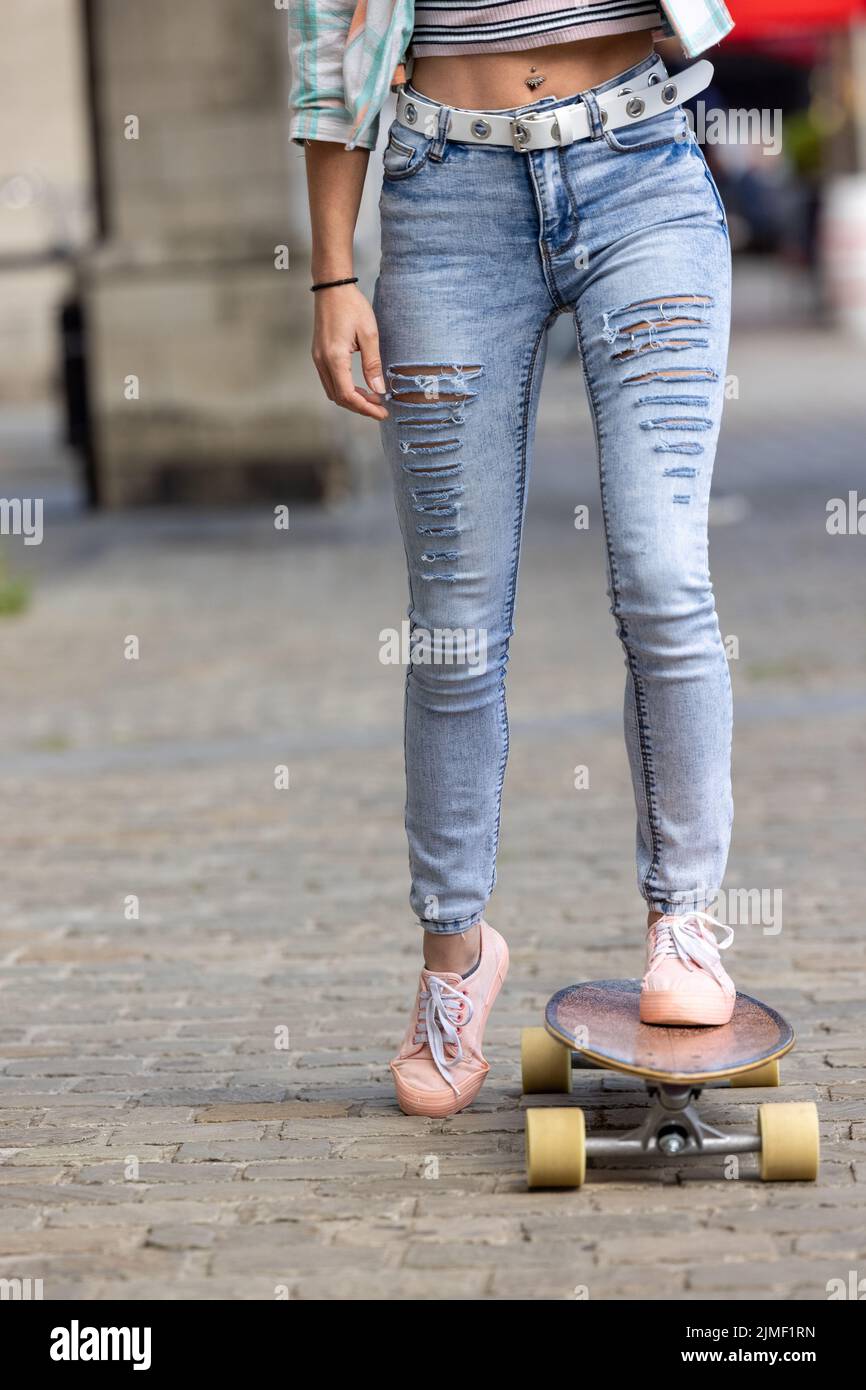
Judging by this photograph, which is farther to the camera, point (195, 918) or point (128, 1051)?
point (195, 918)

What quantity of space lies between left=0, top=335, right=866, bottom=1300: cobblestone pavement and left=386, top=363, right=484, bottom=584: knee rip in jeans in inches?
34.2

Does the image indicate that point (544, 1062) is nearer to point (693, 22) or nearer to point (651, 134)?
point (651, 134)

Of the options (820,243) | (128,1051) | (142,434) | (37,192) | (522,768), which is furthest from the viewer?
(820,243)

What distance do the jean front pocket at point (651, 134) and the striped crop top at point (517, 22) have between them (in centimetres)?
12

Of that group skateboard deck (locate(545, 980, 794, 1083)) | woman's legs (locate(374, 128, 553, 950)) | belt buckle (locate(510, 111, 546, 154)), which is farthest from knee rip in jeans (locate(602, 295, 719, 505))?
skateboard deck (locate(545, 980, 794, 1083))

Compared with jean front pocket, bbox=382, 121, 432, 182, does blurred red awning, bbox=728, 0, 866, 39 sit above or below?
below

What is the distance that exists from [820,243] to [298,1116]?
2122 cm

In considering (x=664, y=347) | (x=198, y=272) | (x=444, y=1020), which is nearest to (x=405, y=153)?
(x=664, y=347)

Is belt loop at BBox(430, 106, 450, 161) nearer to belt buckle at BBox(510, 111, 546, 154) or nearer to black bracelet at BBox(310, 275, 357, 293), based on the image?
belt buckle at BBox(510, 111, 546, 154)

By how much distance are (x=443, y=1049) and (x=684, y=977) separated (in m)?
0.46

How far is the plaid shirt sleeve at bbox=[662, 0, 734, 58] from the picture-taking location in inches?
106
